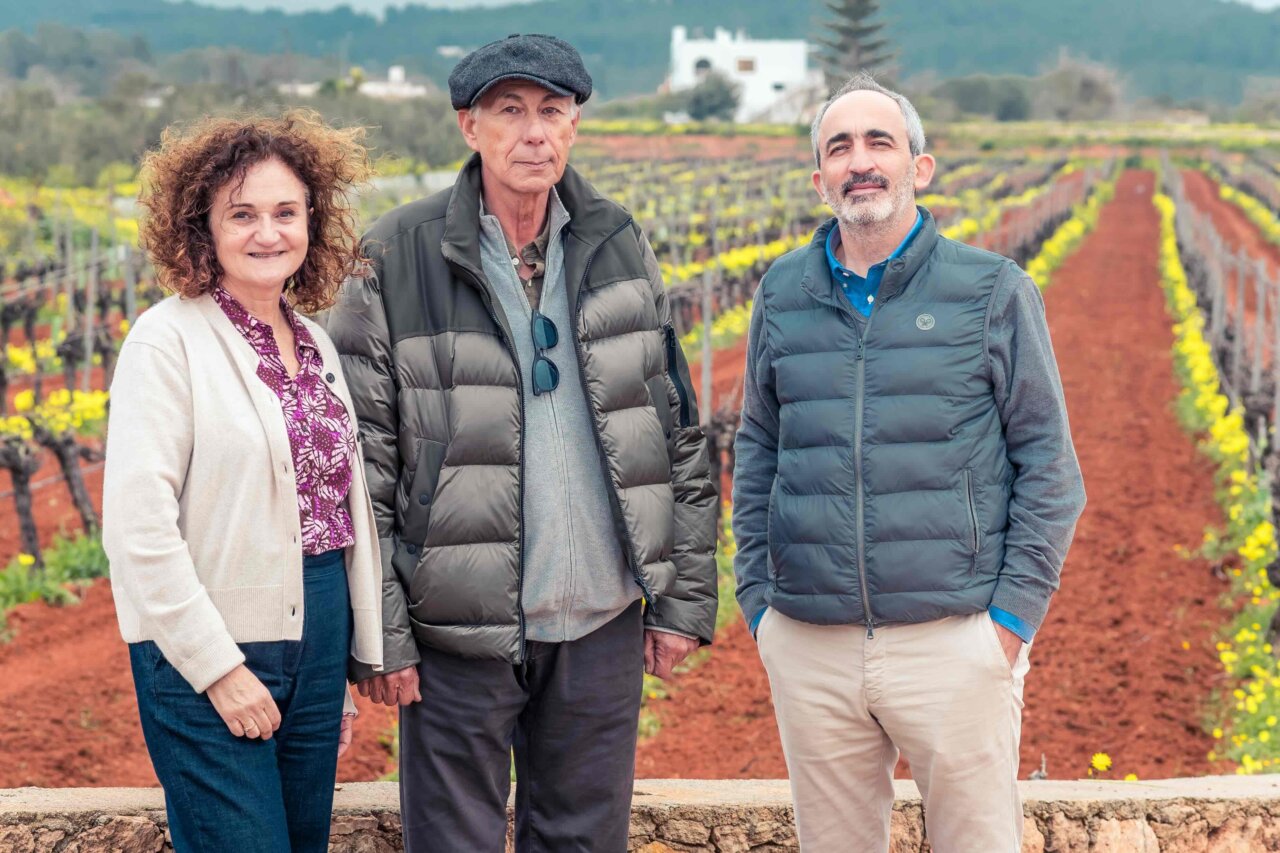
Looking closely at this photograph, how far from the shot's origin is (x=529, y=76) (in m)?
2.36

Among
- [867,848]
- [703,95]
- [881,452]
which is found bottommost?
[867,848]

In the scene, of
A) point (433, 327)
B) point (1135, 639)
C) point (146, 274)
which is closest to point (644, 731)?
point (1135, 639)

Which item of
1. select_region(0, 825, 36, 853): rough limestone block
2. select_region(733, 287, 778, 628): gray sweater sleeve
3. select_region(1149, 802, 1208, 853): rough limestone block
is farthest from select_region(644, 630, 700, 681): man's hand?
select_region(0, 825, 36, 853): rough limestone block

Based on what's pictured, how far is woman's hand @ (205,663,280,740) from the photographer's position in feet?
6.88

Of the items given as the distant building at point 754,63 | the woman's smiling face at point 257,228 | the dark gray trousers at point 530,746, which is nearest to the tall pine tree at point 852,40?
the distant building at point 754,63

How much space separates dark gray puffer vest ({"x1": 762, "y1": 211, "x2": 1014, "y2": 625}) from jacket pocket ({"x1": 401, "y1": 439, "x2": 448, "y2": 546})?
639 mm

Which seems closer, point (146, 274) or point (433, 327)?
point (433, 327)

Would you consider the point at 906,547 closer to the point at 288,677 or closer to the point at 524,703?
the point at 524,703

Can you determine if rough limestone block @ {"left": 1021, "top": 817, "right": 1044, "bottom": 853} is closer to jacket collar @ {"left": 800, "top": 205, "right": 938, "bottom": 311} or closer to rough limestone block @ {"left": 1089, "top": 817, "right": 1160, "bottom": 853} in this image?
rough limestone block @ {"left": 1089, "top": 817, "right": 1160, "bottom": 853}

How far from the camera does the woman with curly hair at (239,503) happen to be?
6.78 feet

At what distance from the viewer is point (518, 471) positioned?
7.93 feet

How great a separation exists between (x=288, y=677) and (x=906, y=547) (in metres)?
1.05

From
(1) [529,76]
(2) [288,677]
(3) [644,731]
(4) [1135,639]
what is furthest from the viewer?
(4) [1135,639]

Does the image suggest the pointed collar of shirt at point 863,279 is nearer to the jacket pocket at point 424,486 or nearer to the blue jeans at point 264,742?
the jacket pocket at point 424,486
